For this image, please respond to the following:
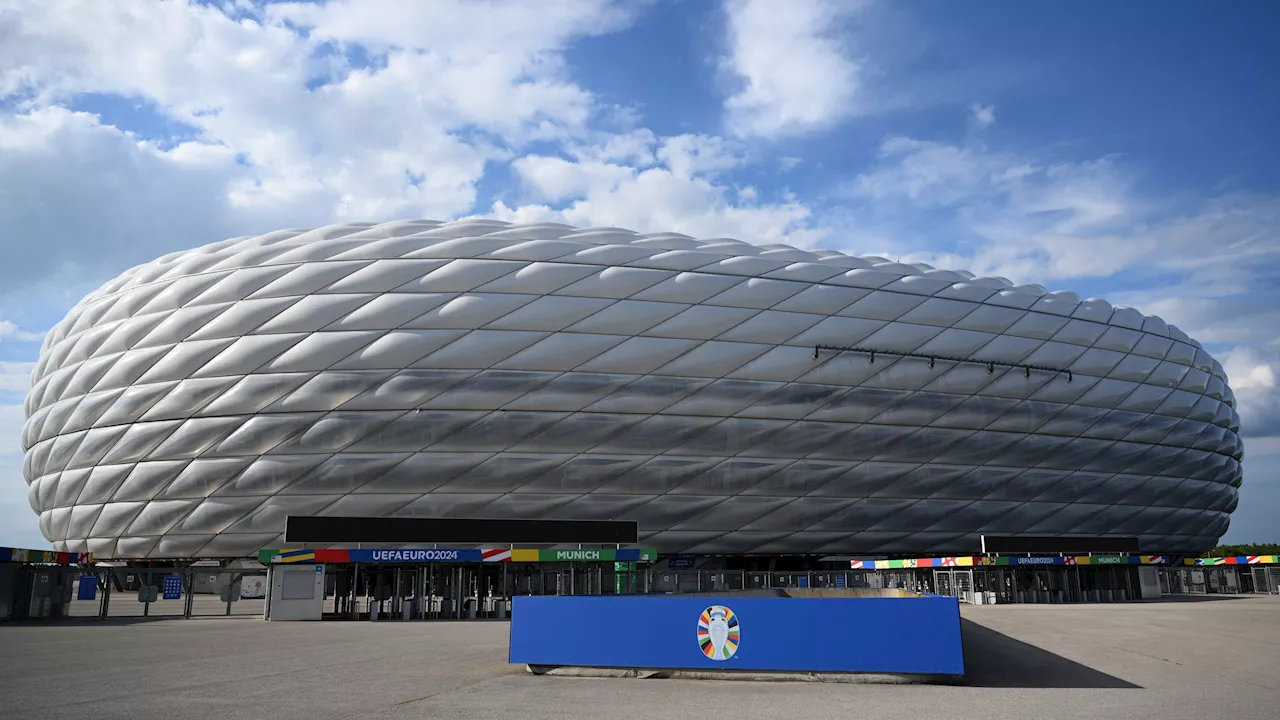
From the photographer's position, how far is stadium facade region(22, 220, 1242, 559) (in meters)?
35.1

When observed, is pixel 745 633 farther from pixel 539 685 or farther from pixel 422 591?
pixel 422 591

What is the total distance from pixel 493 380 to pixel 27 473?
25881mm

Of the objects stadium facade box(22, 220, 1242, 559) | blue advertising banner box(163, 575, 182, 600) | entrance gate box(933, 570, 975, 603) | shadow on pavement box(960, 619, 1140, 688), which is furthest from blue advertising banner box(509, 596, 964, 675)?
entrance gate box(933, 570, 975, 603)

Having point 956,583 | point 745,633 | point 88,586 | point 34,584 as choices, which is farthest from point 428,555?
point 956,583

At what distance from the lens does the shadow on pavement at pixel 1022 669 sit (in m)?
11.1

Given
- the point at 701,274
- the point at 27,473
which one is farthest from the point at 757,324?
the point at 27,473

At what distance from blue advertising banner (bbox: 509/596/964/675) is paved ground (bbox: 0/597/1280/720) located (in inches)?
15.2

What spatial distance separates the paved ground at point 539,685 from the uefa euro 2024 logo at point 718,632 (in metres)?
0.45

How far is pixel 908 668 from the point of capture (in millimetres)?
11109

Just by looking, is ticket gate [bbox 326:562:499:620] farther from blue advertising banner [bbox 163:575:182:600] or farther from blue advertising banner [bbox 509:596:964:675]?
blue advertising banner [bbox 509:596:964:675]

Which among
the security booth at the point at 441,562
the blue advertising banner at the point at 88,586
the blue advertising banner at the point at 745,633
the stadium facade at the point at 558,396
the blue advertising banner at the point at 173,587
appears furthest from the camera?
the blue advertising banner at the point at 88,586

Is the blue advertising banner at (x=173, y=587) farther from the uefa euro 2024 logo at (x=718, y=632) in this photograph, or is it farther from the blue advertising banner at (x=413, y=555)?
the uefa euro 2024 logo at (x=718, y=632)

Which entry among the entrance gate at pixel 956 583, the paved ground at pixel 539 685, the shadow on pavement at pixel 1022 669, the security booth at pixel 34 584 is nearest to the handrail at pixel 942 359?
the entrance gate at pixel 956 583

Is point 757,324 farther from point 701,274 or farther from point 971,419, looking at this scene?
point 971,419
